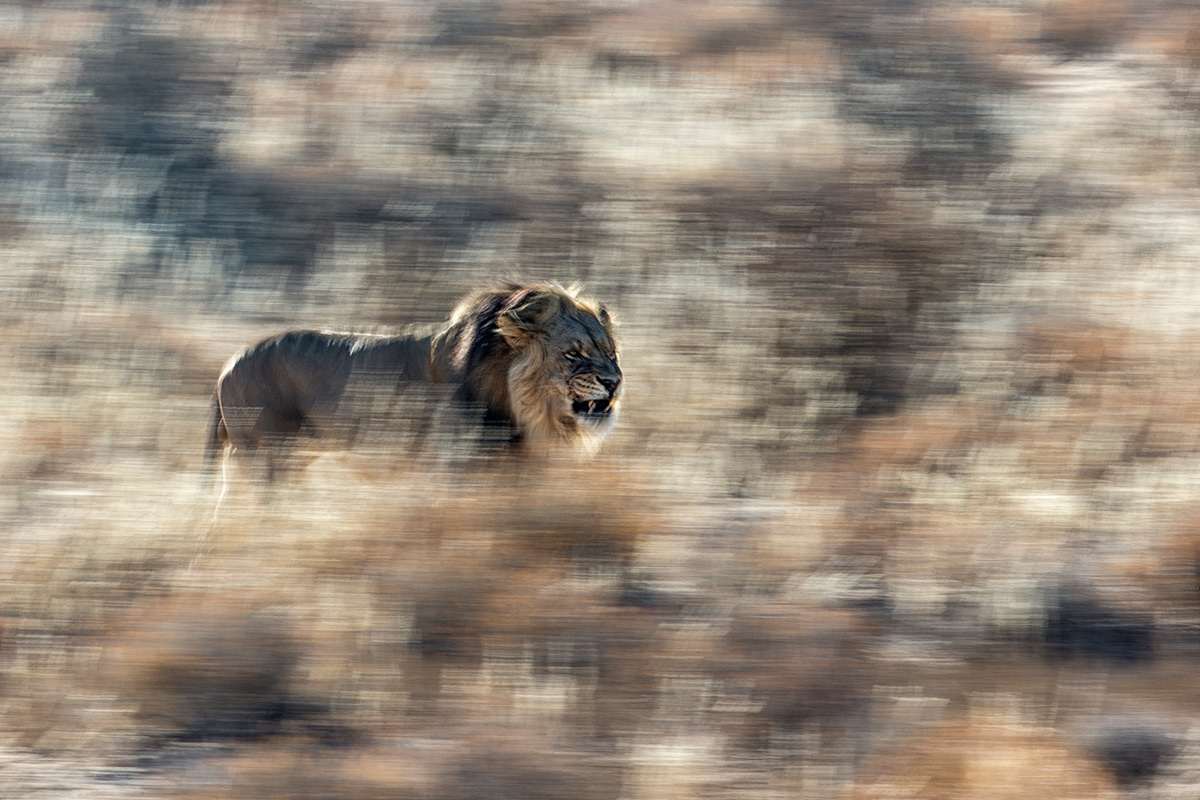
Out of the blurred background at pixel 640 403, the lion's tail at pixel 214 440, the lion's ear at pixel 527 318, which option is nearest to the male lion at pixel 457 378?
the lion's ear at pixel 527 318

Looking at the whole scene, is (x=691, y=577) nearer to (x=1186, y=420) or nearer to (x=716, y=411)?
(x=716, y=411)

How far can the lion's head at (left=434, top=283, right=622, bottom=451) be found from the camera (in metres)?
5.11

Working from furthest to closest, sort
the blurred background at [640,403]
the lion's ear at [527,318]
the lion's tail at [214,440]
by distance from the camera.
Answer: the lion's tail at [214,440] < the lion's ear at [527,318] < the blurred background at [640,403]

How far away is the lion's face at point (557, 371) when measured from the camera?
16.7ft

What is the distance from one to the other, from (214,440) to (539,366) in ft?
4.94

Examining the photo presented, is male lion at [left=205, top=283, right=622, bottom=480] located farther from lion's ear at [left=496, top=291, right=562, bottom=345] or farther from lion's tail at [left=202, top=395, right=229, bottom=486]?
lion's tail at [left=202, top=395, right=229, bottom=486]

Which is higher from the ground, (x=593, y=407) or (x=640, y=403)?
(x=593, y=407)

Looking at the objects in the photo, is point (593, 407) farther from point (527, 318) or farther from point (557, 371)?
point (527, 318)

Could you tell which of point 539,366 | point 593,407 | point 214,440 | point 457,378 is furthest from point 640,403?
point 214,440

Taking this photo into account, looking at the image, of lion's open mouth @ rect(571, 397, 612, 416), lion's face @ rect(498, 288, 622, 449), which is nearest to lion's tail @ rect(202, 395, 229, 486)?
lion's face @ rect(498, 288, 622, 449)

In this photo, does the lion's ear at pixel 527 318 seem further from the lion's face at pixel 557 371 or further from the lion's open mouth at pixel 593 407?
the lion's open mouth at pixel 593 407

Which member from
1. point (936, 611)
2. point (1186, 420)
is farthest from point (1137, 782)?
point (1186, 420)

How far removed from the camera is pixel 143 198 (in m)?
8.94

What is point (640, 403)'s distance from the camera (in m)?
6.02
